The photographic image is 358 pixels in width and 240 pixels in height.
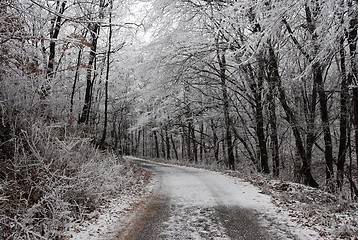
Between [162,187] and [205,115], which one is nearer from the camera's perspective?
[162,187]

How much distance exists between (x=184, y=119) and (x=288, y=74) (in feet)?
40.8

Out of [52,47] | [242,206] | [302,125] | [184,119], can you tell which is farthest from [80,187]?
[184,119]

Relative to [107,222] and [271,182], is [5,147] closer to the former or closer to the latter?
[107,222]

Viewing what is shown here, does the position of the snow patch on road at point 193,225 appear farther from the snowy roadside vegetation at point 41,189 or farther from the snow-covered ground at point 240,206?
the snowy roadside vegetation at point 41,189

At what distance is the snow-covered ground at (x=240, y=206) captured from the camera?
6125 millimetres

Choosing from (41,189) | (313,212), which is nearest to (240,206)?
(313,212)

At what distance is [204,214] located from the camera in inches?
297

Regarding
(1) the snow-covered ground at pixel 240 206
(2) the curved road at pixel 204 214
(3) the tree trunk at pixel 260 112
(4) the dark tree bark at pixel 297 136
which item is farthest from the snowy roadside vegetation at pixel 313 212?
(3) the tree trunk at pixel 260 112

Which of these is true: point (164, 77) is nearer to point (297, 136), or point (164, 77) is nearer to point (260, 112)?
point (260, 112)

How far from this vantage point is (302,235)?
5.96 metres

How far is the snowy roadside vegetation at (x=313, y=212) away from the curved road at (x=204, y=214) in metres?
0.45

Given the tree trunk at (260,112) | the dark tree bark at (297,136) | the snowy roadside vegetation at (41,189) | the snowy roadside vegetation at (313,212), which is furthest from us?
the tree trunk at (260,112)

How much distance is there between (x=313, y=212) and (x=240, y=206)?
1729mm

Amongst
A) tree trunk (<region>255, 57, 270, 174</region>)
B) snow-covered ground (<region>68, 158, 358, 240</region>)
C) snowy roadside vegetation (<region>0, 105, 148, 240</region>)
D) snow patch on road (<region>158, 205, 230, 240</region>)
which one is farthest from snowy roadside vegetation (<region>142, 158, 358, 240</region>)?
tree trunk (<region>255, 57, 270, 174</region>)
